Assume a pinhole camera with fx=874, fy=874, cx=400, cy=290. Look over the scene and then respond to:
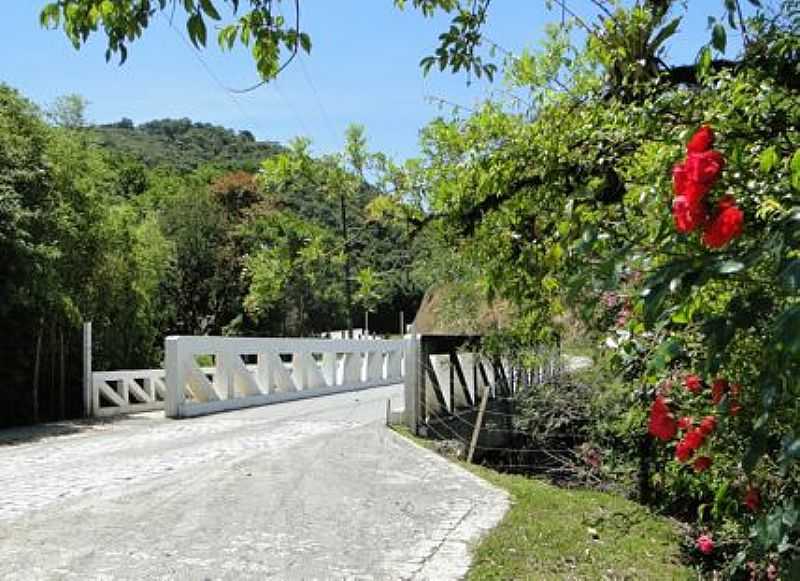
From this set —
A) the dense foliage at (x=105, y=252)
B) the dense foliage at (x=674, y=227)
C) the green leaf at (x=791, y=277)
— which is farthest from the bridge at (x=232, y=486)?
the green leaf at (x=791, y=277)

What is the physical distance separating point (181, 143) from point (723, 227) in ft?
248

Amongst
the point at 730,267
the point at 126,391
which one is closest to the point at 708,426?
the point at 730,267

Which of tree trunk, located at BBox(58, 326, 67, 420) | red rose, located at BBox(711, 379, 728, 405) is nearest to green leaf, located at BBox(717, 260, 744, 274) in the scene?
red rose, located at BBox(711, 379, 728, 405)

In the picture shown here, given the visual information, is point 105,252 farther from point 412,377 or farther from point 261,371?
point 412,377

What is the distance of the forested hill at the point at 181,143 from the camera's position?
65.0 meters

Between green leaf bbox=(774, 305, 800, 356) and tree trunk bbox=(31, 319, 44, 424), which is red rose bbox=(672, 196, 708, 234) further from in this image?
tree trunk bbox=(31, 319, 44, 424)

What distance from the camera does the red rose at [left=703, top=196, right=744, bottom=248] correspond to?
74.4 inches

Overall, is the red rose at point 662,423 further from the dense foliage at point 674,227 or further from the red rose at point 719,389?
the red rose at point 719,389

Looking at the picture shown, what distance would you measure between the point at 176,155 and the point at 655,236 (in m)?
70.4

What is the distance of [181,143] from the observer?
73.9 m

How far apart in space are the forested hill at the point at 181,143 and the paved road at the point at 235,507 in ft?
162

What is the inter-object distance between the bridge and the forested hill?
44577 mm

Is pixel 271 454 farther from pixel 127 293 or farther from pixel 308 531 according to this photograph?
pixel 127 293

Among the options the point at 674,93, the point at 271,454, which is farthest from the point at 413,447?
the point at 674,93
